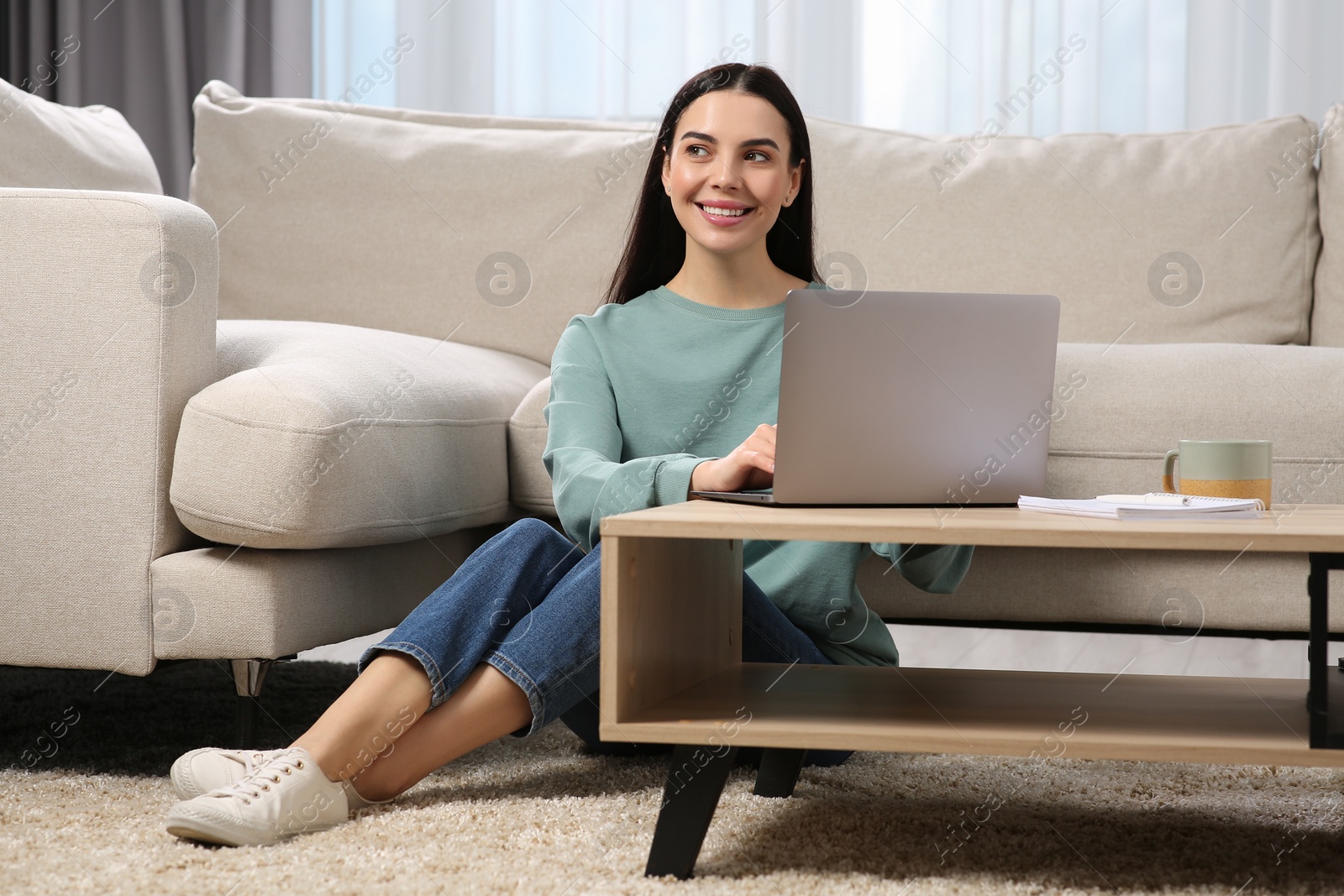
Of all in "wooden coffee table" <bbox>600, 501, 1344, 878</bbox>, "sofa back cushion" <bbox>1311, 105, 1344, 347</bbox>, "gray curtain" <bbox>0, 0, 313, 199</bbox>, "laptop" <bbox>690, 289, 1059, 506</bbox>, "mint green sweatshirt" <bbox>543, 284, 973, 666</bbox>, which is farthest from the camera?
"gray curtain" <bbox>0, 0, 313, 199</bbox>

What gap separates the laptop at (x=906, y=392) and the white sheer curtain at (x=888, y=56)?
2.35 metres

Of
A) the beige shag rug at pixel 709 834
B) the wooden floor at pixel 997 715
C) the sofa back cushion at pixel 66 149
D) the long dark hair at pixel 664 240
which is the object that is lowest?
the beige shag rug at pixel 709 834

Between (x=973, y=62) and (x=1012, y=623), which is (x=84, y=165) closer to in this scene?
(x=1012, y=623)

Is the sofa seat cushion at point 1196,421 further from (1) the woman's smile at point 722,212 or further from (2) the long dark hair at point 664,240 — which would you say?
(1) the woman's smile at point 722,212

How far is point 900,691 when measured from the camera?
105 centimetres

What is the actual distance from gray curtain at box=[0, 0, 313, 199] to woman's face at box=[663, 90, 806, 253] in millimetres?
2279

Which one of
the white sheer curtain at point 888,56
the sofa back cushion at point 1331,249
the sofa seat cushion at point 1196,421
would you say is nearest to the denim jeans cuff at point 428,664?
the sofa seat cushion at point 1196,421

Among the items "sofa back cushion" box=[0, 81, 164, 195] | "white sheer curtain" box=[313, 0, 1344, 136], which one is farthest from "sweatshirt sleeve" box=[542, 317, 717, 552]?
"white sheer curtain" box=[313, 0, 1344, 136]

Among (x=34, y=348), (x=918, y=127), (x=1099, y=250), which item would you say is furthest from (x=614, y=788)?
(x=918, y=127)

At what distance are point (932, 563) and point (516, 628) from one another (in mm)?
411

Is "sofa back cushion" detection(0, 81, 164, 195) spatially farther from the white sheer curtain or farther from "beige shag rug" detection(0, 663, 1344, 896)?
the white sheer curtain

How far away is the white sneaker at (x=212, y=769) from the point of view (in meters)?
1.09

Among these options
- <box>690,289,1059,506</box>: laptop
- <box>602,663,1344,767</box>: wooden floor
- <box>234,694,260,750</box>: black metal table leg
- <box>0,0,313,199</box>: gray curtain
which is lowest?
<box>234,694,260,750</box>: black metal table leg

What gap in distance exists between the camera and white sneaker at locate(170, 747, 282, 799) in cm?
109
